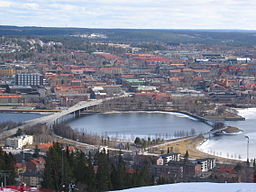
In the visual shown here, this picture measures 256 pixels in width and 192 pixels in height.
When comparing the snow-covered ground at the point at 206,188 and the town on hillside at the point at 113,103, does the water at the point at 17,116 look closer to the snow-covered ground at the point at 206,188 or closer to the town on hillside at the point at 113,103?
the town on hillside at the point at 113,103

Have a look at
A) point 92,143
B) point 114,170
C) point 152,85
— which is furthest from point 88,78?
point 114,170

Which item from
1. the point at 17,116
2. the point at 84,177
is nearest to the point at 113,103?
the point at 17,116

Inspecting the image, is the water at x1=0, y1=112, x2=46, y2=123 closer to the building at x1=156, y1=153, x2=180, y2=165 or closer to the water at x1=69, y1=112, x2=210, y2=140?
the water at x1=69, y1=112, x2=210, y2=140

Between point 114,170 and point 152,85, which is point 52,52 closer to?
point 152,85

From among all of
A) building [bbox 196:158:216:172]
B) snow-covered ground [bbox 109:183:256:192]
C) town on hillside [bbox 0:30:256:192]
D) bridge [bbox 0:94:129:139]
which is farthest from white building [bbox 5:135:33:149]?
snow-covered ground [bbox 109:183:256:192]

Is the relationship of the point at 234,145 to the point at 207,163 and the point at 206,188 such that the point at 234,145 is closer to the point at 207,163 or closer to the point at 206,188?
the point at 207,163
